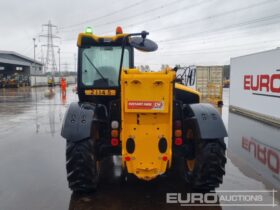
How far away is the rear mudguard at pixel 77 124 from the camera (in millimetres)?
3970

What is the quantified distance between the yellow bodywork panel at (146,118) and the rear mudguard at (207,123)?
1.66 feet

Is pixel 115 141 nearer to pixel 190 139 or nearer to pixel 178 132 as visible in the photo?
pixel 178 132

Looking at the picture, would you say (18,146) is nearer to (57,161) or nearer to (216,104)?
(57,161)

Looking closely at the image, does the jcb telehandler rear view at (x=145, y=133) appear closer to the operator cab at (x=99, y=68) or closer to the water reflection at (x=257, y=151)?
the operator cab at (x=99, y=68)

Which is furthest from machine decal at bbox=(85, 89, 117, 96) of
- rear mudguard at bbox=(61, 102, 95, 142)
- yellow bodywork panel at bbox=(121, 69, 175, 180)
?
yellow bodywork panel at bbox=(121, 69, 175, 180)

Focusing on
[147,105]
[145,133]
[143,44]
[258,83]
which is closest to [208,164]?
[145,133]

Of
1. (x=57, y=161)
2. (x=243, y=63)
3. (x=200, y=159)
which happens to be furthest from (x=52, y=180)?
(x=243, y=63)

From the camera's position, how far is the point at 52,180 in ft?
16.0

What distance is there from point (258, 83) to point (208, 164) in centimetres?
876

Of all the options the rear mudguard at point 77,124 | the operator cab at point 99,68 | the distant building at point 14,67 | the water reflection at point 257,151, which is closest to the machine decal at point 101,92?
the operator cab at point 99,68

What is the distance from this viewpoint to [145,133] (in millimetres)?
3840

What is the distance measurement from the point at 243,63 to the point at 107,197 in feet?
37.0

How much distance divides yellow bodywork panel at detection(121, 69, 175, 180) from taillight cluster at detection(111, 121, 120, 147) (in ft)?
0.80

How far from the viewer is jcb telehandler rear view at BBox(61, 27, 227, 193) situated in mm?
3760
